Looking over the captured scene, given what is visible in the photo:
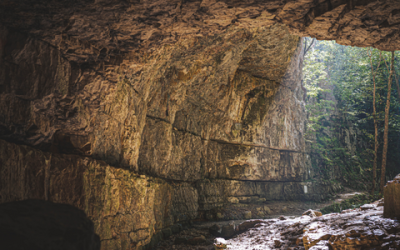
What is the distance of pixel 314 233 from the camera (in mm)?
8359

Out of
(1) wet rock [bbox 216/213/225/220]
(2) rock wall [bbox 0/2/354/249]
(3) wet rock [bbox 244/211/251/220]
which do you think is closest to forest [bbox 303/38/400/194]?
(2) rock wall [bbox 0/2/354/249]

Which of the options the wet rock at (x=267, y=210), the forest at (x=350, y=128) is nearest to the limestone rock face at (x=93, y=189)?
the wet rock at (x=267, y=210)

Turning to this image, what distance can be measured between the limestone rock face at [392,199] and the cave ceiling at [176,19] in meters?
3.82

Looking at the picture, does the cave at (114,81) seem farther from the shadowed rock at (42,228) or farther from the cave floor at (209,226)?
the cave floor at (209,226)

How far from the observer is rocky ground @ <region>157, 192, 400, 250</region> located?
21.5ft

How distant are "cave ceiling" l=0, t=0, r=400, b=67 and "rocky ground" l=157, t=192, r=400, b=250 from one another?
15.5ft

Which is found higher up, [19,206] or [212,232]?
[19,206]

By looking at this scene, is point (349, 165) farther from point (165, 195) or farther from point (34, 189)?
point (34, 189)

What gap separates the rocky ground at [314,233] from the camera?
6.56 meters

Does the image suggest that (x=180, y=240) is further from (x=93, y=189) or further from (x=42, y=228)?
(x=42, y=228)

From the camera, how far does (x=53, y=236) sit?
3.90 m

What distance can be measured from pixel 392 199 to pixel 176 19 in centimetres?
763

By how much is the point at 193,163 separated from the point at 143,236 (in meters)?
8.96

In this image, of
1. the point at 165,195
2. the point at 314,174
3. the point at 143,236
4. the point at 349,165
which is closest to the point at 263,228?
the point at 165,195
